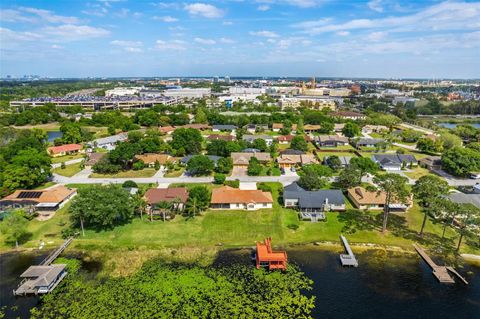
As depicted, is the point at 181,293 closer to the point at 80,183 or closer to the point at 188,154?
the point at 80,183

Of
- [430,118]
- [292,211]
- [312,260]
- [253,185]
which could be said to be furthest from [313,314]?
[430,118]

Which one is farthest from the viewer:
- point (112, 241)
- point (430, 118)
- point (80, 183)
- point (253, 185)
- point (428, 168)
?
point (430, 118)

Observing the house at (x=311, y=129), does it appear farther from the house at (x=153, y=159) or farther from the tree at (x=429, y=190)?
the tree at (x=429, y=190)

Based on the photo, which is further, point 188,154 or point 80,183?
point 188,154

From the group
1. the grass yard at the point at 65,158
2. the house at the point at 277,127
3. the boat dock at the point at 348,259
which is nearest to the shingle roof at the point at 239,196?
the boat dock at the point at 348,259

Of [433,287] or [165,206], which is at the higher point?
[165,206]

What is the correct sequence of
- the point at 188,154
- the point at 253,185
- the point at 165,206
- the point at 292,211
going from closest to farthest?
the point at 165,206 → the point at 292,211 → the point at 253,185 → the point at 188,154

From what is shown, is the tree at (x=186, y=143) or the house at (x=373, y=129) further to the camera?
the house at (x=373, y=129)

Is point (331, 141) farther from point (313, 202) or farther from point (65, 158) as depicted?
point (65, 158)
